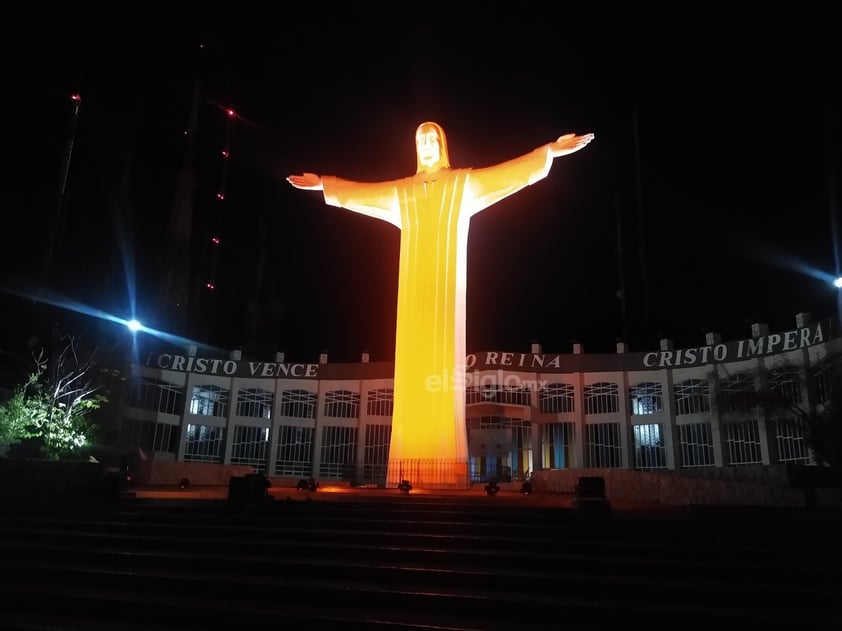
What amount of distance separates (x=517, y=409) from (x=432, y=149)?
842 inches

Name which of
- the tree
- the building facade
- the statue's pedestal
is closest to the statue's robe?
the statue's pedestal

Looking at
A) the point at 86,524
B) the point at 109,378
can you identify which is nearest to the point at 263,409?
the point at 109,378

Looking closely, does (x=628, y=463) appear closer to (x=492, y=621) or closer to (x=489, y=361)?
(x=489, y=361)

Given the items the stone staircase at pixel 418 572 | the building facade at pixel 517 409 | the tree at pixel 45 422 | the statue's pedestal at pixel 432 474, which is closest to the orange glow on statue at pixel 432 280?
the statue's pedestal at pixel 432 474

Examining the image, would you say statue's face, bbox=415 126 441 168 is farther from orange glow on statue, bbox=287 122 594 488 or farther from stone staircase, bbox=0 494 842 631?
stone staircase, bbox=0 494 842 631

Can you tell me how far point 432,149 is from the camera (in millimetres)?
19297

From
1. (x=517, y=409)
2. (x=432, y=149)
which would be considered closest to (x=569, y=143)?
(x=432, y=149)

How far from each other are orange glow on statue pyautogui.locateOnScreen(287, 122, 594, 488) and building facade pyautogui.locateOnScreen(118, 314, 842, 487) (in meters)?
14.2

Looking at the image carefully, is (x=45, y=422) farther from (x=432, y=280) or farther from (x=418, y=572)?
(x=418, y=572)

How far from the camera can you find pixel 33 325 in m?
23.4

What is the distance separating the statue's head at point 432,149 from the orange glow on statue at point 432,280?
33mm

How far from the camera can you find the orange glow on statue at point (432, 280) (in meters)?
17.1

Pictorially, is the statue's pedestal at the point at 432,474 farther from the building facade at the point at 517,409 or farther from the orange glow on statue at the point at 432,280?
the building facade at the point at 517,409

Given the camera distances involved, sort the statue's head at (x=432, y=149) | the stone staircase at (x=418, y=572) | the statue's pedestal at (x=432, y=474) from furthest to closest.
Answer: the statue's head at (x=432, y=149)
the statue's pedestal at (x=432, y=474)
the stone staircase at (x=418, y=572)
